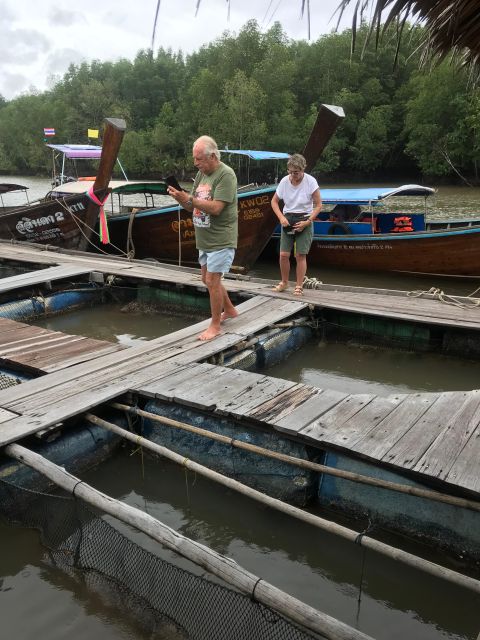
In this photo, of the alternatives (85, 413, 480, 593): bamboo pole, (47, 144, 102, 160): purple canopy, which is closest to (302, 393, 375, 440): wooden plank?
(85, 413, 480, 593): bamboo pole

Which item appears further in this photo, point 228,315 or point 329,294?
point 329,294

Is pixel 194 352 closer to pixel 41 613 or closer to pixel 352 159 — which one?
pixel 41 613

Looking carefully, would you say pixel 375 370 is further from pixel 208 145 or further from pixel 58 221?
pixel 58 221

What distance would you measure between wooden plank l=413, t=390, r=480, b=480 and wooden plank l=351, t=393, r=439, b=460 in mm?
197

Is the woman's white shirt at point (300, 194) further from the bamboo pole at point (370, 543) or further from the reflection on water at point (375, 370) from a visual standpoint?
the bamboo pole at point (370, 543)

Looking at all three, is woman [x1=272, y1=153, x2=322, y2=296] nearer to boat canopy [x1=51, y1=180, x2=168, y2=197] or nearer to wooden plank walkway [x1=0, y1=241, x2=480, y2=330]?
wooden plank walkway [x1=0, y1=241, x2=480, y2=330]

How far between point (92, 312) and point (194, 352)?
3.44 m

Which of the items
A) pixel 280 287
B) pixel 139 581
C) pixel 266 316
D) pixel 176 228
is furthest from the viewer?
pixel 176 228

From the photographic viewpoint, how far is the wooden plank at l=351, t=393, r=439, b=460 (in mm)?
3053

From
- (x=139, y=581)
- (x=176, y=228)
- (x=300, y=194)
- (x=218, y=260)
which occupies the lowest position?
(x=139, y=581)

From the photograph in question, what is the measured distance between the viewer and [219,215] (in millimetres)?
4711

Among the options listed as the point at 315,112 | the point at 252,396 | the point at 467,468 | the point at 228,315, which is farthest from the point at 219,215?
the point at 315,112

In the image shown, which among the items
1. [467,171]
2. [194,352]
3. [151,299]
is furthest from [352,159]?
[194,352]

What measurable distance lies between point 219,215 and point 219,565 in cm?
317
